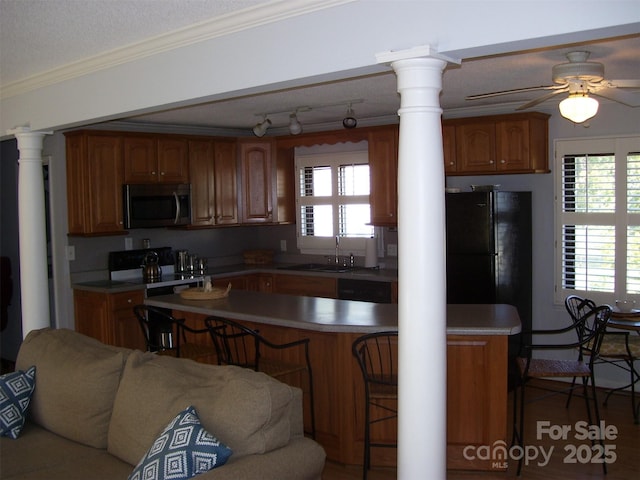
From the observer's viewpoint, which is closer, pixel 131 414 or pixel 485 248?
pixel 131 414

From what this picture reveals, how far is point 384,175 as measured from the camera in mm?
6391

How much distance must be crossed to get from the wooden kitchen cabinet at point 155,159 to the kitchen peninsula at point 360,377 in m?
2.51

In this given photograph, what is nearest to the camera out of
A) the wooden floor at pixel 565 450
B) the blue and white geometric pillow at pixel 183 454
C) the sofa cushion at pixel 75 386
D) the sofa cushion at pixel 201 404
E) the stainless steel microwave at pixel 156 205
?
the blue and white geometric pillow at pixel 183 454

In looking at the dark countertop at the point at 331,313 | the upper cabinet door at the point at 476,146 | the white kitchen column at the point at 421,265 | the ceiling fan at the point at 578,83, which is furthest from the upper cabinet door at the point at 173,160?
the white kitchen column at the point at 421,265

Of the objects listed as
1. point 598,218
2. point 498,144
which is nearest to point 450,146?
point 498,144

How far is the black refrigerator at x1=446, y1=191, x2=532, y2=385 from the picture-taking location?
5414 mm

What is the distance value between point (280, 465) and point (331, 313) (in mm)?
1692

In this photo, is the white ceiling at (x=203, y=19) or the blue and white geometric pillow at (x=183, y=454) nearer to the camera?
the blue and white geometric pillow at (x=183, y=454)

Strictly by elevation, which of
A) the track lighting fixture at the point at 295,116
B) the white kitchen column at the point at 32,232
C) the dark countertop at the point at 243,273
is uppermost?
the track lighting fixture at the point at 295,116

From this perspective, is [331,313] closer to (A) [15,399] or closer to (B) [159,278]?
(A) [15,399]

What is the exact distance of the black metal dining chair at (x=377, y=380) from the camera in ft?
11.5

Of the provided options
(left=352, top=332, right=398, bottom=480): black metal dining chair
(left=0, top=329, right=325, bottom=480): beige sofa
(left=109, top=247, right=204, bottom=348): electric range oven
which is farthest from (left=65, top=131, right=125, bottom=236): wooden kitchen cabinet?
(left=352, top=332, right=398, bottom=480): black metal dining chair

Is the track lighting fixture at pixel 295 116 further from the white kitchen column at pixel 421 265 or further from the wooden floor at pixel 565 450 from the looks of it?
the wooden floor at pixel 565 450

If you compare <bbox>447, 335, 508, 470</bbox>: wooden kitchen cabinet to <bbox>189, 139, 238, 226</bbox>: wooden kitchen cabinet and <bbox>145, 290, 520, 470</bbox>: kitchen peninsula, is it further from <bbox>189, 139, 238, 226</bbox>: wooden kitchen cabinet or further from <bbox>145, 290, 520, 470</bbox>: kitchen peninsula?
<bbox>189, 139, 238, 226</bbox>: wooden kitchen cabinet
